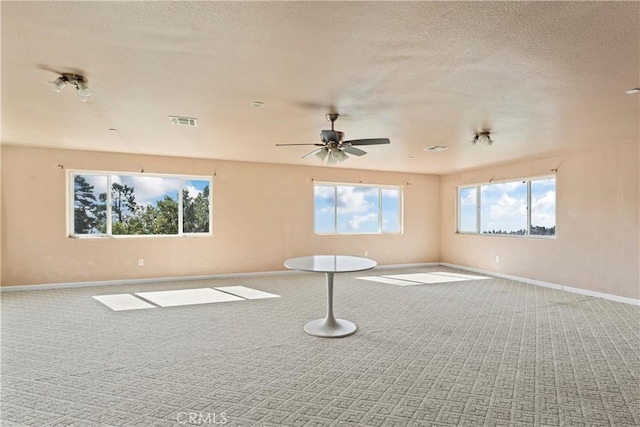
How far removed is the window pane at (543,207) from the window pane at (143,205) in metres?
6.65

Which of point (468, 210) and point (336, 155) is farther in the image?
point (468, 210)

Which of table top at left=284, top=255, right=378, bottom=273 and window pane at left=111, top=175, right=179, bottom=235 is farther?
window pane at left=111, top=175, right=179, bottom=235

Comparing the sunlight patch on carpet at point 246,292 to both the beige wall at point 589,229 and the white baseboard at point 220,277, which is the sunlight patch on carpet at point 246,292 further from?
the beige wall at point 589,229

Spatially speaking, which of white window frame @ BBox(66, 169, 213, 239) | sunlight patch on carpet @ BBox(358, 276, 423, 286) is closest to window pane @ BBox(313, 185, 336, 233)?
sunlight patch on carpet @ BBox(358, 276, 423, 286)

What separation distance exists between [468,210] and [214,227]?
5630 millimetres

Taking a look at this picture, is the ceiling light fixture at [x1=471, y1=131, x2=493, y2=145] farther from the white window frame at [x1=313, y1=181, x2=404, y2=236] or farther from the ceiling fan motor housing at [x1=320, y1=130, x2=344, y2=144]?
the white window frame at [x1=313, y1=181, x2=404, y2=236]

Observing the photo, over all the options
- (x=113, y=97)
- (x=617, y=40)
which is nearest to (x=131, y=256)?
(x=113, y=97)

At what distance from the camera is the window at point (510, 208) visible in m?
6.23

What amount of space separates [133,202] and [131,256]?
0.97 metres

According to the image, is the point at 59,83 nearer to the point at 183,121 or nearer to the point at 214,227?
the point at 183,121

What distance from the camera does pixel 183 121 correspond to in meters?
4.00

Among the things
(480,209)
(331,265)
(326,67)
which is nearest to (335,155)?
(331,265)

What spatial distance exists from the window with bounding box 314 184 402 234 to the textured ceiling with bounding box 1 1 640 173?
3220 millimetres

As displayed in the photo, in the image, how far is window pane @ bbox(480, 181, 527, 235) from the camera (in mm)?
Answer: 6723
